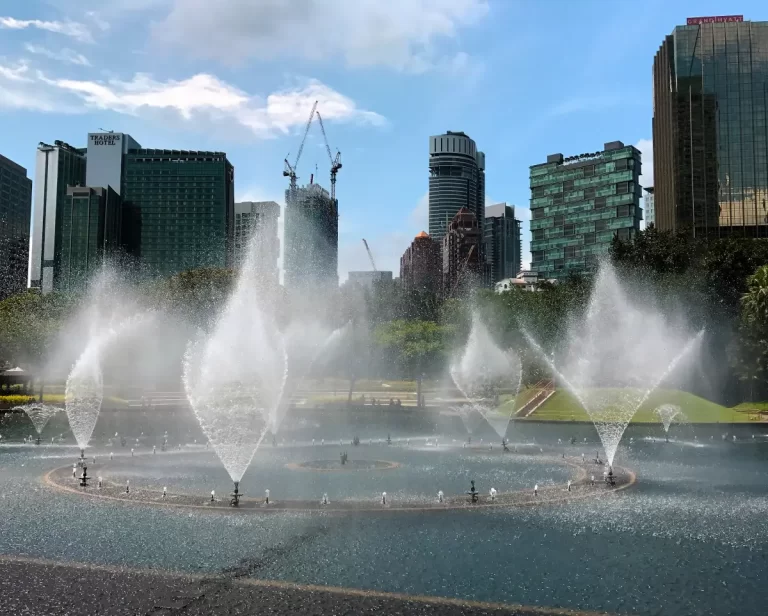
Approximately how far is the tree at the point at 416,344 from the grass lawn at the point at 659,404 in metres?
A: 25.7

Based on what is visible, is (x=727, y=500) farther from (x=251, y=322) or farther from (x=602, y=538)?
(x=251, y=322)

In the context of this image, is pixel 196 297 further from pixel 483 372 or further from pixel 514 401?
pixel 514 401

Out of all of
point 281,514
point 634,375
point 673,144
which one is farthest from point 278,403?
point 673,144

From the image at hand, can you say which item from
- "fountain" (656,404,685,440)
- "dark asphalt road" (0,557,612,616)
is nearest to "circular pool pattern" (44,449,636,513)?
"dark asphalt road" (0,557,612,616)

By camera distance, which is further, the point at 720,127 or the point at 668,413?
the point at 720,127

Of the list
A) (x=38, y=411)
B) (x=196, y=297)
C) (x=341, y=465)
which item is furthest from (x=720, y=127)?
(x=38, y=411)

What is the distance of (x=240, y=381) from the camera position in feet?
270

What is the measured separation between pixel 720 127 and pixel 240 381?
11972cm

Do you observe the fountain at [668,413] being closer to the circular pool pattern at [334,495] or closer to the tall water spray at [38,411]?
the circular pool pattern at [334,495]

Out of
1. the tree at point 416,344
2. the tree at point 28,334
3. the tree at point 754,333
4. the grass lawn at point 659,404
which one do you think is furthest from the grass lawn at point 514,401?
the tree at point 28,334

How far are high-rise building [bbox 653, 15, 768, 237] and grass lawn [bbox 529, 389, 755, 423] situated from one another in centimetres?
8636

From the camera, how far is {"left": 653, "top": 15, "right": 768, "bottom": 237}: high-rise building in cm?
15100

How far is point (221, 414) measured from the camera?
216ft

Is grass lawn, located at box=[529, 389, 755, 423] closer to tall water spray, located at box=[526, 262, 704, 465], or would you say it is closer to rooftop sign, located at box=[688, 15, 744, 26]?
tall water spray, located at box=[526, 262, 704, 465]
